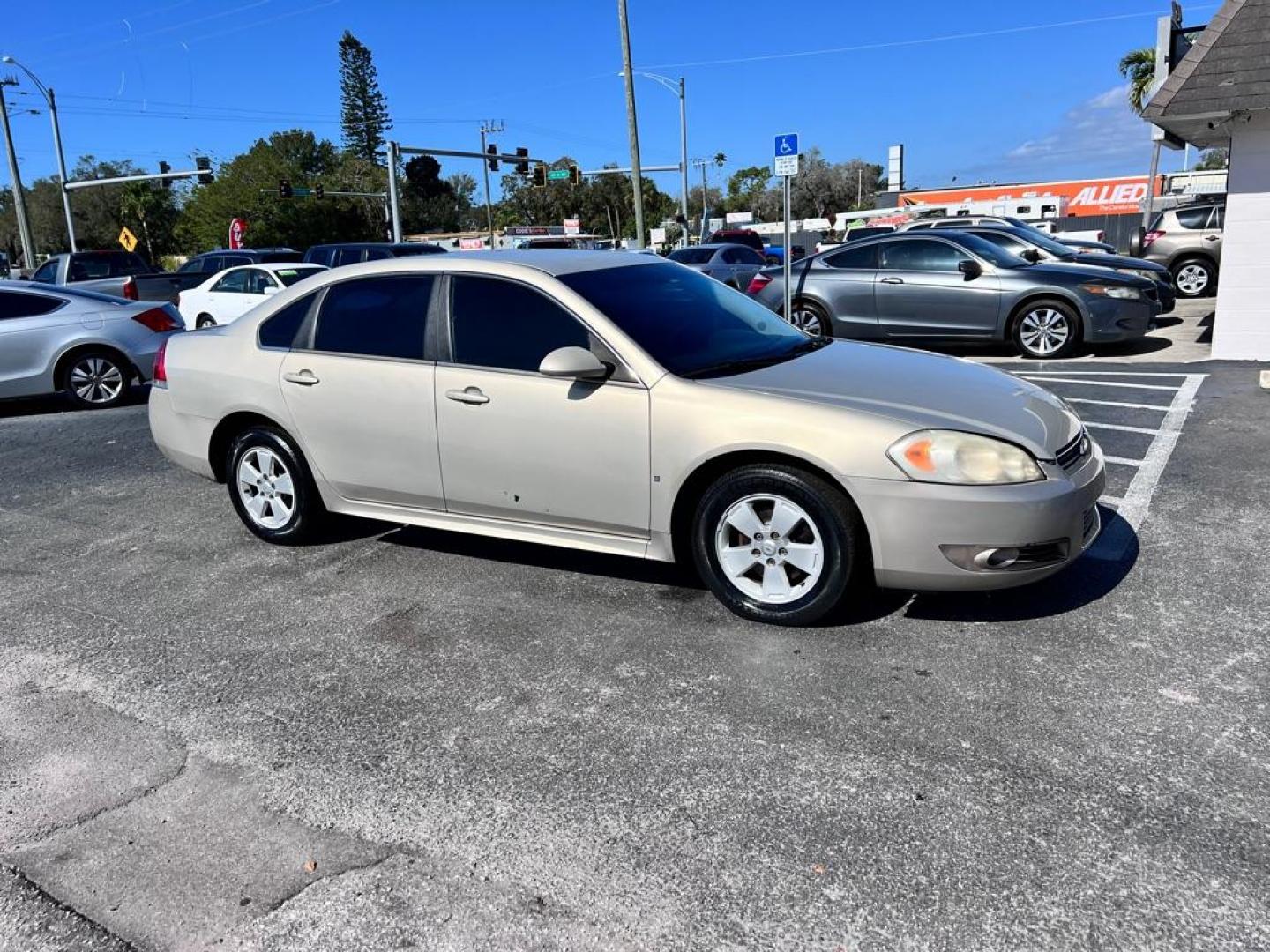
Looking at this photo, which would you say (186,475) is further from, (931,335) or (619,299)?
(931,335)

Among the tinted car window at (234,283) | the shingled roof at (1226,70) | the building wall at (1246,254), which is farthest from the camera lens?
the tinted car window at (234,283)

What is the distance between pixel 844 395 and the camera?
3.92m

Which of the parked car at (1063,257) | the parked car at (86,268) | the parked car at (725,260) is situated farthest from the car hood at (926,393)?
the parked car at (86,268)

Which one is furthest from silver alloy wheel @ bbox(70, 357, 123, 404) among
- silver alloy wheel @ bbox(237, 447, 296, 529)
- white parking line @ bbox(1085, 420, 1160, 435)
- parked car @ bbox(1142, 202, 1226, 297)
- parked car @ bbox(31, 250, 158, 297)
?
parked car @ bbox(1142, 202, 1226, 297)

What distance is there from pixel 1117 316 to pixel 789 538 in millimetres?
8573

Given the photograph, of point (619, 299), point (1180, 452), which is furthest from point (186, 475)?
point (1180, 452)

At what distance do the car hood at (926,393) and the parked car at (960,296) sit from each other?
272 inches

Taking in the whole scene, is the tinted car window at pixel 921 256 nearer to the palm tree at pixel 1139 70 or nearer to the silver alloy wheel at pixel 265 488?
the silver alloy wheel at pixel 265 488

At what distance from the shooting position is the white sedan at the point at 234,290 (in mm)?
14773

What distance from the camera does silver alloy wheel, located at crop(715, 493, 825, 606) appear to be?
3.85 m

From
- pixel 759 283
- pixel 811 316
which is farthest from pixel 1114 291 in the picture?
pixel 759 283

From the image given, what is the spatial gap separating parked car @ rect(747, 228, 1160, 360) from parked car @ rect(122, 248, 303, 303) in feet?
33.4

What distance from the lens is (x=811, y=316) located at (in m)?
12.0

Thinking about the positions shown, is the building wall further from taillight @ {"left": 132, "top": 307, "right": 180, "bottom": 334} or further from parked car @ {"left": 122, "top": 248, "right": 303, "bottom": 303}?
parked car @ {"left": 122, "top": 248, "right": 303, "bottom": 303}
